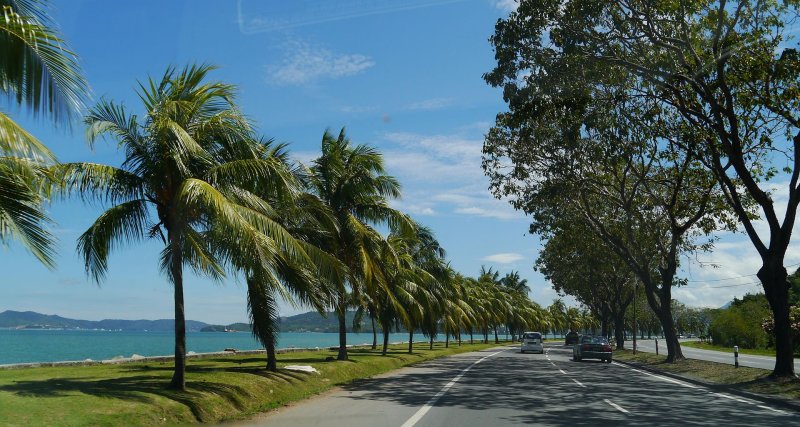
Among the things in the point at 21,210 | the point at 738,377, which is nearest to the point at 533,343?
the point at 738,377

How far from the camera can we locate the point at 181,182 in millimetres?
13445

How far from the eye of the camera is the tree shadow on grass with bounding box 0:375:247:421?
11.6 meters

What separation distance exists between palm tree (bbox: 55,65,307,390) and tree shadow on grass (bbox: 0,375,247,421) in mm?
636

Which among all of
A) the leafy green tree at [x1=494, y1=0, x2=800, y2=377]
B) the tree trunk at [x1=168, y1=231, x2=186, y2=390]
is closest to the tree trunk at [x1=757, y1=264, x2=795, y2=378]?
the leafy green tree at [x1=494, y1=0, x2=800, y2=377]

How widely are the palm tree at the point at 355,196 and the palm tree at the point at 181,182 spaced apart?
28.4ft

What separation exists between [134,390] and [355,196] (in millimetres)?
13367

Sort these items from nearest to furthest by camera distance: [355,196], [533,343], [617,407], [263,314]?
1. [617,407]
2. [263,314]
3. [355,196]
4. [533,343]

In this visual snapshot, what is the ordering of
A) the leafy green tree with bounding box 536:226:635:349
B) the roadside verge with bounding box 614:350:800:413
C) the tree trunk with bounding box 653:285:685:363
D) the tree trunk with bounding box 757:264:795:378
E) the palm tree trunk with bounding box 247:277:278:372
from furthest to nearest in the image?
1. the leafy green tree with bounding box 536:226:635:349
2. the tree trunk with bounding box 653:285:685:363
3. the tree trunk with bounding box 757:264:795:378
4. the palm tree trunk with bounding box 247:277:278:372
5. the roadside verge with bounding box 614:350:800:413

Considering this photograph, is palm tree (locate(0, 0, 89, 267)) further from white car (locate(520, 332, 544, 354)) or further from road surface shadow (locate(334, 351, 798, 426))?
white car (locate(520, 332, 544, 354))

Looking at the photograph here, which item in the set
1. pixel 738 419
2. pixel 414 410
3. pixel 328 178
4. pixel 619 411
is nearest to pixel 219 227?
pixel 414 410

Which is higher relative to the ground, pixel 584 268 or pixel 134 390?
pixel 584 268

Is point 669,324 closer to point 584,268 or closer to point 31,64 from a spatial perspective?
point 584,268

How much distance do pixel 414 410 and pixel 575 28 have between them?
11.5 metres

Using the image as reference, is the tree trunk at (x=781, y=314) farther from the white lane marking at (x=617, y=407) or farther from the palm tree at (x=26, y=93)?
the palm tree at (x=26, y=93)
